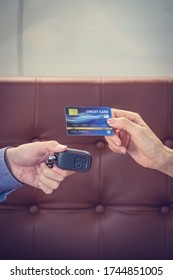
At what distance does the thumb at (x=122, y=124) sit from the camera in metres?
0.73

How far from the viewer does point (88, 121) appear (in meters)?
0.74

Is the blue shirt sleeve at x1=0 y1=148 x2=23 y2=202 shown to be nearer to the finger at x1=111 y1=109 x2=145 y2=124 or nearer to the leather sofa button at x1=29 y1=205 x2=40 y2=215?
the leather sofa button at x1=29 y1=205 x2=40 y2=215

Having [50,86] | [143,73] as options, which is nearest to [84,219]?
[50,86]

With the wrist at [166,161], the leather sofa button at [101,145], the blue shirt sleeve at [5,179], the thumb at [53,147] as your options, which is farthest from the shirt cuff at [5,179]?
the wrist at [166,161]

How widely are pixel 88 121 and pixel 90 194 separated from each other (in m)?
0.23

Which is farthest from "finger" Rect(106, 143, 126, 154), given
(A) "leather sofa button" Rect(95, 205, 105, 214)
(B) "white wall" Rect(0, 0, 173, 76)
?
(B) "white wall" Rect(0, 0, 173, 76)

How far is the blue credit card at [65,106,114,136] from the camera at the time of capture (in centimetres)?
74

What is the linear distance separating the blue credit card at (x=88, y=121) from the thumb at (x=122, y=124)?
0.01 metres

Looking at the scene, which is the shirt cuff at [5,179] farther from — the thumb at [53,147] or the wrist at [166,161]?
Result: the wrist at [166,161]

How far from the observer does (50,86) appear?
34.5 inches

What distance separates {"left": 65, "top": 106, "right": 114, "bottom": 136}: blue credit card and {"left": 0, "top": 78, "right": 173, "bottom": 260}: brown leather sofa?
0.44 ft

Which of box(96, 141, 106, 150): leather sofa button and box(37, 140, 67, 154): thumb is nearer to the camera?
box(37, 140, 67, 154): thumb

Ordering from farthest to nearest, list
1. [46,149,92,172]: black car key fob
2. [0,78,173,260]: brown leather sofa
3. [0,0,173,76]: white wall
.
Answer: [0,0,173,76]: white wall, [0,78,173,260]: brown leather sofa, [46,149,92,172]: black car key fob

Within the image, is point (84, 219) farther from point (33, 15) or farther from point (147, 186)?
point (33, 15)
